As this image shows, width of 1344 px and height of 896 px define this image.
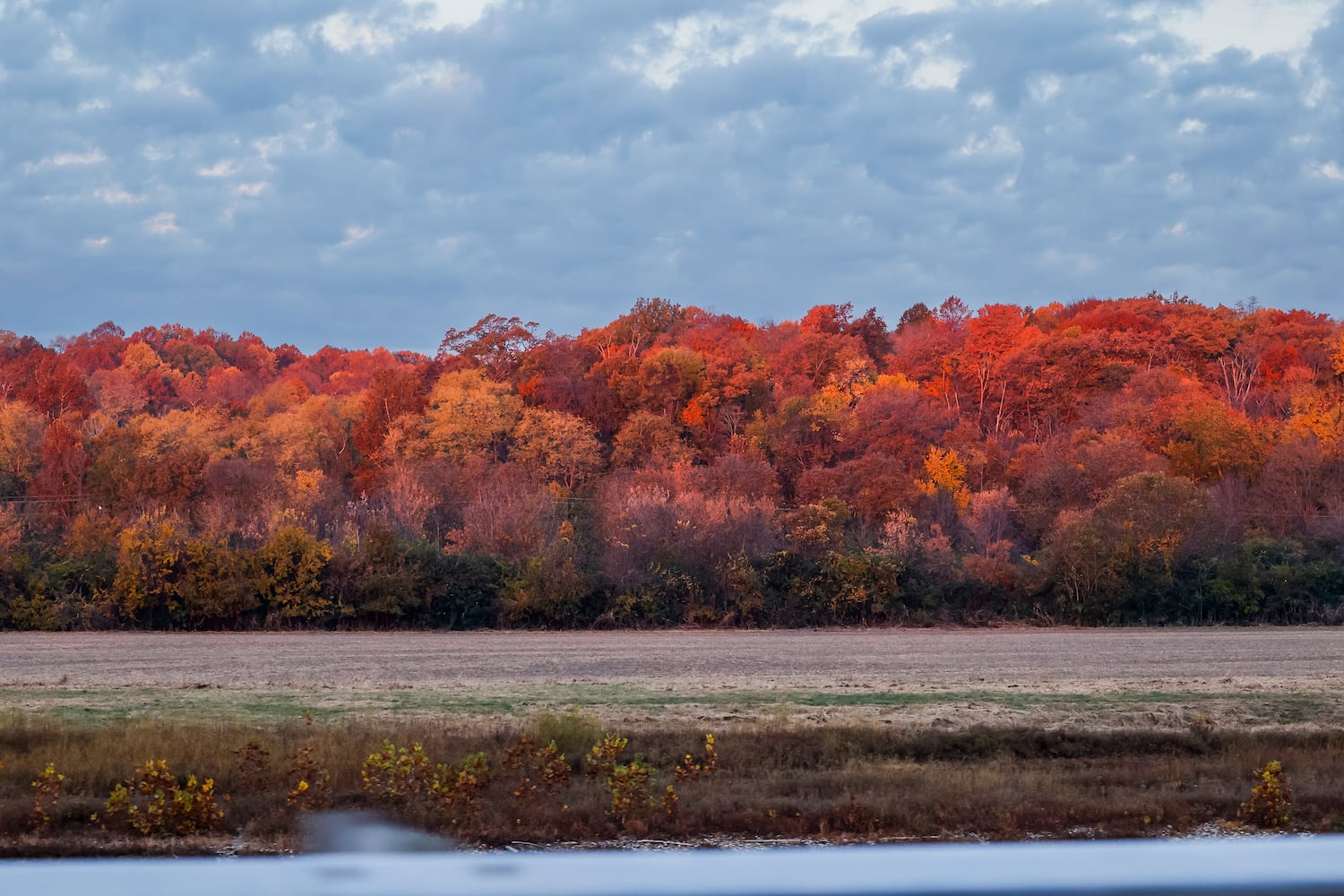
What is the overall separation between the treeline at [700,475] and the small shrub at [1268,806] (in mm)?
31710

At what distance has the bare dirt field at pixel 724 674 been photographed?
63.7ft

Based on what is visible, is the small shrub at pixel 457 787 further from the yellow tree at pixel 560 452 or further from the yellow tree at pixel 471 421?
the yellow tree at pixel 471 421

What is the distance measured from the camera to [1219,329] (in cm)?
8088

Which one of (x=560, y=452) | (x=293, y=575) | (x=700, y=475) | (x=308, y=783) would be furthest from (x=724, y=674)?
(x=560, y=452)

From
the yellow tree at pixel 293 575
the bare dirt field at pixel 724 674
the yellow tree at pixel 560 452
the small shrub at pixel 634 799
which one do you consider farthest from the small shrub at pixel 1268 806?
the yellow tree at pixel 560 452

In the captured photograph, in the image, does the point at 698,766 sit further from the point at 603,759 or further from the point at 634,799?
the point at 634,799

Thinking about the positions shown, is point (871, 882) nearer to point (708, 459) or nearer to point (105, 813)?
point (105, 813)

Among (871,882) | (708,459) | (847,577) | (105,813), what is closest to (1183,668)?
(847,577)

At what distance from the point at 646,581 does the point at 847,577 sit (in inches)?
275

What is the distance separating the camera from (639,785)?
411 inches

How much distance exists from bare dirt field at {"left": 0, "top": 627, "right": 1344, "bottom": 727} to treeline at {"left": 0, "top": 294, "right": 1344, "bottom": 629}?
2.54m

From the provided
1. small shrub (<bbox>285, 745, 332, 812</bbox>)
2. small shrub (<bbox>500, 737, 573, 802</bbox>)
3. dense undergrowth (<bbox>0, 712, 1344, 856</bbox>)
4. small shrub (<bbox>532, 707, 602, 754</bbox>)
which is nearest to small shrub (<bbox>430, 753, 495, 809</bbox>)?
dense undergrowth (<bbox>0, 712, 1344, 856</bbox>)

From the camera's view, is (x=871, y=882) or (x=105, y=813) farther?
(x=105, y=813)

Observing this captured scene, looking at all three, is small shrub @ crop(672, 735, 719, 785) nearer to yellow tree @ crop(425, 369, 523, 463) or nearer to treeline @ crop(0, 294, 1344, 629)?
A: treeline @ crop(0, 294, 1344, 629)
